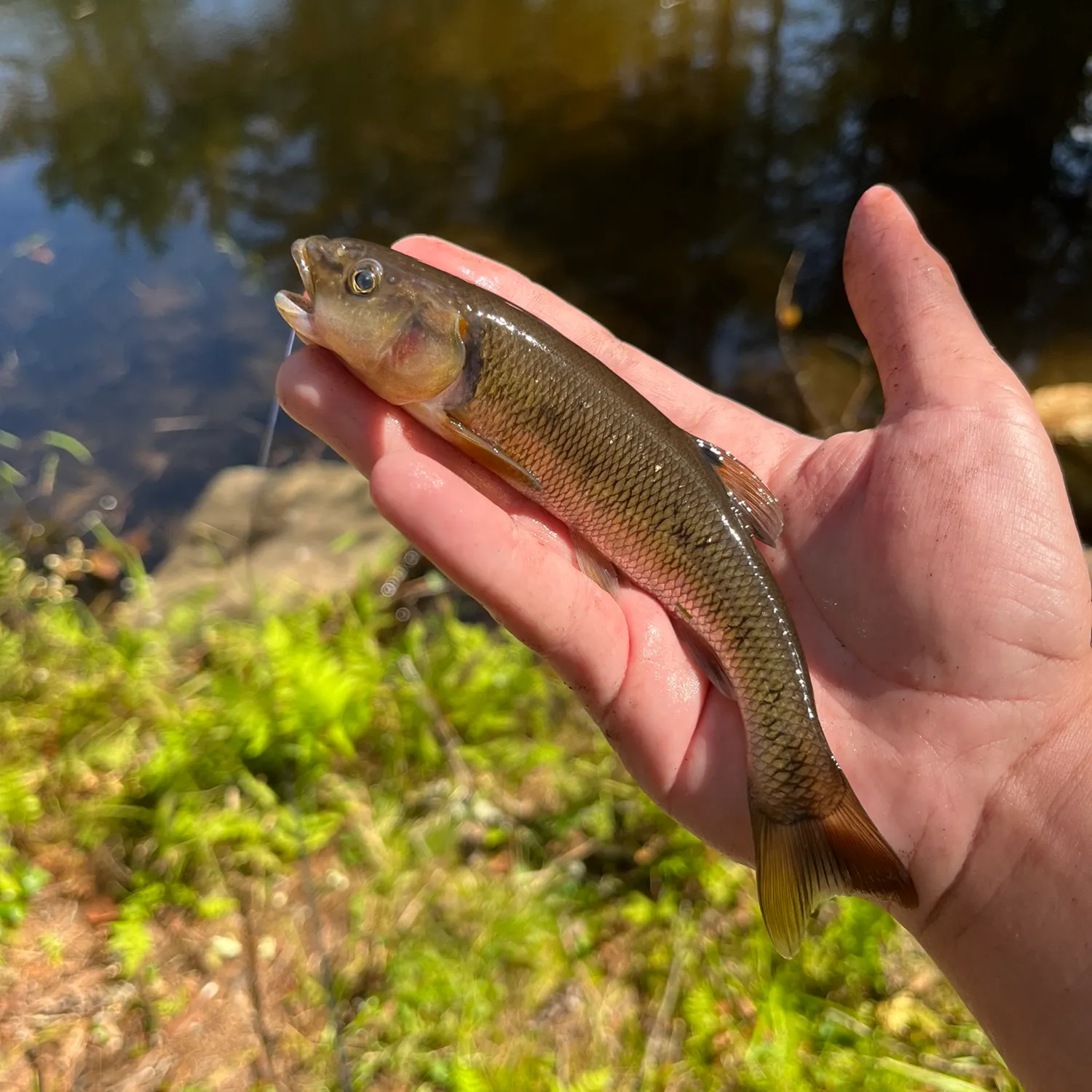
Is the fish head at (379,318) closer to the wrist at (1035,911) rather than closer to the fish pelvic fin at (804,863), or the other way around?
the fish pelvic fin at (804,863)

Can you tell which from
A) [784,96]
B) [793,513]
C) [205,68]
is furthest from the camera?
[205,68]

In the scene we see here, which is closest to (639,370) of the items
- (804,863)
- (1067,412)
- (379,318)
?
(379,318)

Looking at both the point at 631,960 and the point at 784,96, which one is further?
the point at 784,96

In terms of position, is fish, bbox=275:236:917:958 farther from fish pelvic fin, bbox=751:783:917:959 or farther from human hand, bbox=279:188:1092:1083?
fish pelvic fin, bbox=751:783:917:959

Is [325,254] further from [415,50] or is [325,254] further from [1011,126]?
[415,50]

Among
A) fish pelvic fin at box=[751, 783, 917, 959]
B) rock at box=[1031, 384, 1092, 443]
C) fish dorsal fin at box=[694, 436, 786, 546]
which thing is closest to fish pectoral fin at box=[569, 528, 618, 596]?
fish dorsal fin at box=[694, 436, 786, 546]

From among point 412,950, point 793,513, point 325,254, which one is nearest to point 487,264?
point 325,254

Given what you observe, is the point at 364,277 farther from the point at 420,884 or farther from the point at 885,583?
the point at 420,884
